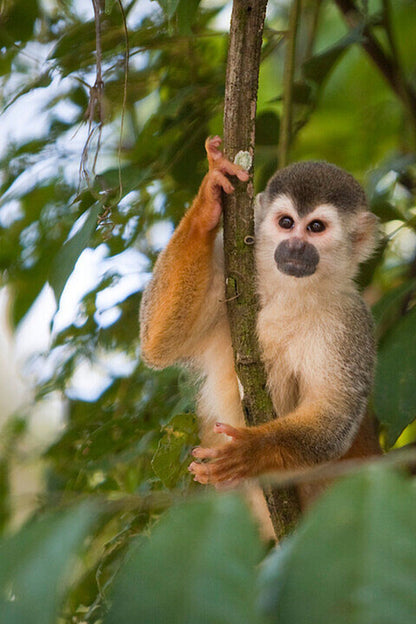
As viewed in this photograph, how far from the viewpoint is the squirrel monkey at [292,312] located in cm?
347

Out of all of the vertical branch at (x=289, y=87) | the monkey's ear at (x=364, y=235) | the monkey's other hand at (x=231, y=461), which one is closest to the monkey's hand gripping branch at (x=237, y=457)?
the monkey's other hand at (x=231, y=461)

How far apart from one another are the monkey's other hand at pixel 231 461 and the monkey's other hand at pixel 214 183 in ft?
3.01

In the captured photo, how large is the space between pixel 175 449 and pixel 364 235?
1587 millimetres

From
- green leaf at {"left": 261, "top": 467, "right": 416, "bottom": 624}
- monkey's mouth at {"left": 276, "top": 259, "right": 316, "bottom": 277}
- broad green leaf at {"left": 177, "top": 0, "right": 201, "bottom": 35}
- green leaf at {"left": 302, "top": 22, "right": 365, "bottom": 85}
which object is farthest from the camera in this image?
green leaf at {"left": 302, "top": 22, "right": 365, "bottom": 85}

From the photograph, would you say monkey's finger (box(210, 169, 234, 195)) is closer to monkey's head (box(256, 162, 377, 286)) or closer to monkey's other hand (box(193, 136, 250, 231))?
monkey's other hand (box(193, 136, 250, 231))

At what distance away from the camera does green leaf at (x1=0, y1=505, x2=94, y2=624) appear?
3.46ft

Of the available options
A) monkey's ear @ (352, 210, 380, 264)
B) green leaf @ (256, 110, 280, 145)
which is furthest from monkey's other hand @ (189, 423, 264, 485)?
green leaf @ (256, 110, 280, 145)

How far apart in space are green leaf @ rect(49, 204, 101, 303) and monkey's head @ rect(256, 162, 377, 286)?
106 centimetres

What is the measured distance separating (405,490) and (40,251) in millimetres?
3276

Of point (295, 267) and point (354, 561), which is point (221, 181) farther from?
point (354, 561)

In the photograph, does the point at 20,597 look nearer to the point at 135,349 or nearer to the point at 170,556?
the point at 170,556

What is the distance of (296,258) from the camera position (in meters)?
3.52

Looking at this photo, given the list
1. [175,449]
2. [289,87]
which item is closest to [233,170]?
[175,449]

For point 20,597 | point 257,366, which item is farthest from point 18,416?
point 20,597
